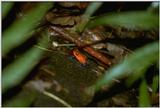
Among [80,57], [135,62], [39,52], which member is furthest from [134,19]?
[80,57]

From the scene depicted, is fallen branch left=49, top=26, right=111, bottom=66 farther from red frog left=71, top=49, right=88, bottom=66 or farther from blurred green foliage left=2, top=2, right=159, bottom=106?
blurred green foliage left=2, top=2, right=159, bottom=106

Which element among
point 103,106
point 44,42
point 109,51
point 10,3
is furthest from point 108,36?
point 10,3

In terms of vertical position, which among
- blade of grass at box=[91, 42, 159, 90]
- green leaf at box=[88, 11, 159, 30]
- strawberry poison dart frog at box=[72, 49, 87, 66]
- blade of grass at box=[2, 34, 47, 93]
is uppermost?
green leaf at box=[88, 11, 159, 30]

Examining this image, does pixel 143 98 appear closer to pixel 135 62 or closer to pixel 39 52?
pixel 135 62

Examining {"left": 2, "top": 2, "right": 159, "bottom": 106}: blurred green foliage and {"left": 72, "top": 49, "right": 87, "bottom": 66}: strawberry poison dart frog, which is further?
{"left": 72, "top": 49, "right": 87, "bottom": 66}: strawberry poison dart frog

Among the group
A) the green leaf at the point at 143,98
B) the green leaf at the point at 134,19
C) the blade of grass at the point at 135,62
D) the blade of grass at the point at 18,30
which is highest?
the blade of grass at the point at 18,30

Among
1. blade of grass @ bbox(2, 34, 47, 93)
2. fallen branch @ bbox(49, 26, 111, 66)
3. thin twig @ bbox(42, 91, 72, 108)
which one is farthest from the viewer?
fallen branch @ bbox(49, 26, 111, 66)

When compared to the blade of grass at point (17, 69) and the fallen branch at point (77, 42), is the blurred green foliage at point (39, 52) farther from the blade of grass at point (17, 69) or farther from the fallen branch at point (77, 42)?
the fallen branch at point (77, 42)

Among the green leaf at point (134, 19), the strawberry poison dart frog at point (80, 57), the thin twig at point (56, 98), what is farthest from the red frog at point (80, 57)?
the green leaf at point (134, 19)

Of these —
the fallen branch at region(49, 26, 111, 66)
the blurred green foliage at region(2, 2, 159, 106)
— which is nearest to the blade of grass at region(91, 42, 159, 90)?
the blurred green foliage at region(2, 2, 159, 106)

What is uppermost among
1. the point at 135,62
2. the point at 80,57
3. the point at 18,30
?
the point at 18,30

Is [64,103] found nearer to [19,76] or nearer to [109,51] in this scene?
[19,76]
